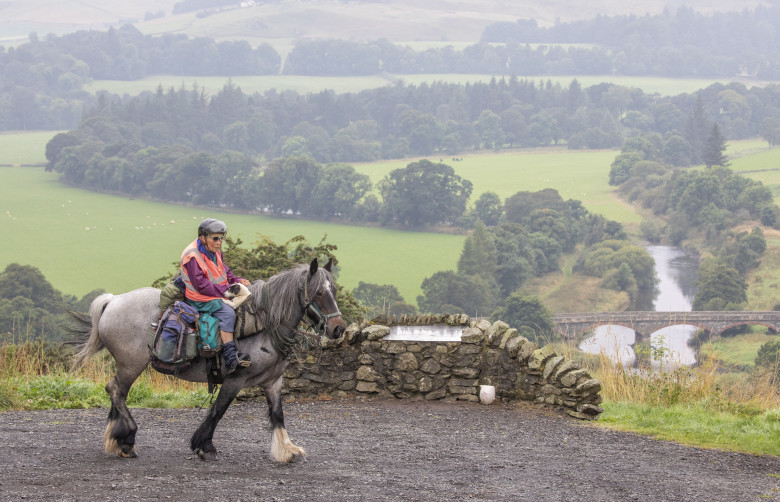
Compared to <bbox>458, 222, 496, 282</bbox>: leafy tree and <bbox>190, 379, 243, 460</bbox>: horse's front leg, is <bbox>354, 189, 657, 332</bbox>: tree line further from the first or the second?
<bbox>190, 379, 243, 460</bbox>: horse's front leg

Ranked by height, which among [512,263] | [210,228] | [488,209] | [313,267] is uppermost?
[210,228]

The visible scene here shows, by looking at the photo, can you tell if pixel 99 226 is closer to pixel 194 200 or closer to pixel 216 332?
pixel 194 200

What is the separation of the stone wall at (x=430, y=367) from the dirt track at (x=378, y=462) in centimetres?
62

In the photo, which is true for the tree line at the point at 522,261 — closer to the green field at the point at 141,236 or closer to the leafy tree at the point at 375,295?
the leafy tree at the point at 375,295

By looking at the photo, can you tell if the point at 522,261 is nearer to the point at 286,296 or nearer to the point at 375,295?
the point at 375,295

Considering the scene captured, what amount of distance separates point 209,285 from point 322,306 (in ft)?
4.04

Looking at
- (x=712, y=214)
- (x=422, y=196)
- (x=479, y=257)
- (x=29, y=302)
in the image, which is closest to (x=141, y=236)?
(x=422, y=196)

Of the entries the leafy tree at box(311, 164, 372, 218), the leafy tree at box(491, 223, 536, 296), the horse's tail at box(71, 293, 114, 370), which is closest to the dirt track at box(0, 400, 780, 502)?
the horse's tail at box(71, 293, 114, 370)

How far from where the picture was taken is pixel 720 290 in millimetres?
116938

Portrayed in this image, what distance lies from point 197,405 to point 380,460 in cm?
439

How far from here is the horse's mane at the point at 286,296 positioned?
9.49m

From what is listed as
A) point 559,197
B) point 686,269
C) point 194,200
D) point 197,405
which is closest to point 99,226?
point 194,200

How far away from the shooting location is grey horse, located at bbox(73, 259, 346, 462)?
31.1 ft

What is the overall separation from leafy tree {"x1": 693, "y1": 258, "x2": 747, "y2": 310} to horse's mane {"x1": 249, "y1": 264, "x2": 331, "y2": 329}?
374ft
